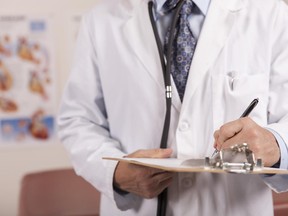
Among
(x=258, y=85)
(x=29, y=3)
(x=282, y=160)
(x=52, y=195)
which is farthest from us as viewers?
(x=29, y=3)

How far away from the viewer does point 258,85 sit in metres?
0.89

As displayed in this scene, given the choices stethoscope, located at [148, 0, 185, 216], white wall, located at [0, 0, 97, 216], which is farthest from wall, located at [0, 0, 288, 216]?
stethoscope, located at [148, 0, 185, 216]

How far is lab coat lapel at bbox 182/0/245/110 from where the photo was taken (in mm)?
903

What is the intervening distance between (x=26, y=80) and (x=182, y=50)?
121 cm

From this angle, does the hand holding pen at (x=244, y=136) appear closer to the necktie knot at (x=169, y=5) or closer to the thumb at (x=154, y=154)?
the thumb at (x=154, y=154)

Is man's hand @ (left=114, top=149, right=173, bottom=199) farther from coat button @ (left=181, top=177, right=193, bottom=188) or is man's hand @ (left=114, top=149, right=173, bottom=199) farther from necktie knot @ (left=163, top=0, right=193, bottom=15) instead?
necktie knot @ (left=163, top=0, right=193, bottom=15)

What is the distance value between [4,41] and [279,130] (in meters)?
1.45

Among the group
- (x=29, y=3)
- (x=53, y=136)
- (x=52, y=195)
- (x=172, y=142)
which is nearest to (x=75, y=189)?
(x=52, y=195)

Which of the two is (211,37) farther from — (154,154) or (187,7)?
(154,154)

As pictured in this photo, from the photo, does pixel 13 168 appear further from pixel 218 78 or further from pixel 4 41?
pixel 218 78

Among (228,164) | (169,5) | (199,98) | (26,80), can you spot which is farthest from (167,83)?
(26,80)

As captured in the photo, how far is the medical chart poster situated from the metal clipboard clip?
141 centimetres

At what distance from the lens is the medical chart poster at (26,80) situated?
1.96 m

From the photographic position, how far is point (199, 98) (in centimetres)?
91
